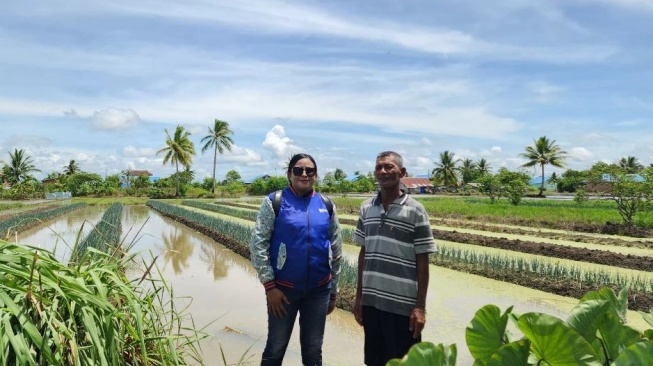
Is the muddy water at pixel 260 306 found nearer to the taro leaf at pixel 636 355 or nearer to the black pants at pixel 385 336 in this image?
the black pants at pixel 385 336

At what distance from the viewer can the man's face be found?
2322 millimetres

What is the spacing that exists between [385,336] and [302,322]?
0.51 m

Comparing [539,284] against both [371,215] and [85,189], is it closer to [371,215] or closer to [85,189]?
[371,215]

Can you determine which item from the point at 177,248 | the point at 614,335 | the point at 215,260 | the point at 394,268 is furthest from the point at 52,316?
the point at 177,248

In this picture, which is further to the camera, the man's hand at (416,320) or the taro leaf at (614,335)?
the man's hand at (416,320)

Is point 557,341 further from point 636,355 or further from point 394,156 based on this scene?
point 394,156

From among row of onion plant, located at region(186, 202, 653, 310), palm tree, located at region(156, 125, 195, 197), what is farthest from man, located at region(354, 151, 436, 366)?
palm tree, located at region(156, 125, 195, 197)

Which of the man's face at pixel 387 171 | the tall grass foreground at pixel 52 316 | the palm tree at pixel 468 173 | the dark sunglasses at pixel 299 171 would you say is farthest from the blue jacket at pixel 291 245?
the palm tree at pixel 468 173

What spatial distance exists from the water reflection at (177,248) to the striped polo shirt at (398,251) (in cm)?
446

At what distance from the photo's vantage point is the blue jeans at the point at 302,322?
8.29 ft

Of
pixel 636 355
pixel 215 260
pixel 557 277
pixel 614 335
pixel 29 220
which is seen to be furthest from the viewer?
pixel 29 220

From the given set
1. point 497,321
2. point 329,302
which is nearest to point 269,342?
point 329,302

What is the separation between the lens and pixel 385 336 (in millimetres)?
2365

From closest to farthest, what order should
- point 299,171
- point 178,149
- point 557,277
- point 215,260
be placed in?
1. point 299,171
2. point 557,277
3. point 215,260
4. point 178,149
